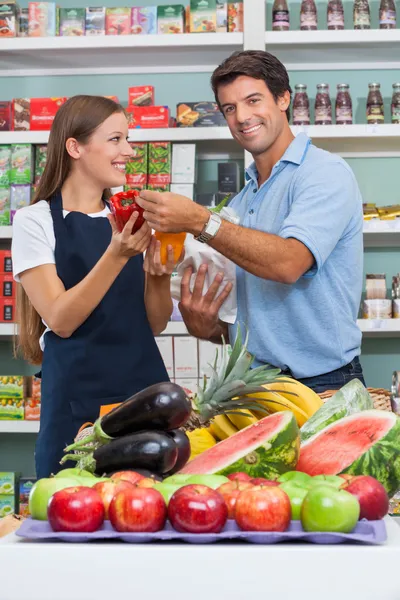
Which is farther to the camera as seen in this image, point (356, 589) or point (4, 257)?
point (4, 257)

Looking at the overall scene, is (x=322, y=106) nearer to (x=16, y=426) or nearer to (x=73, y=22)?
(x=73, y=22)

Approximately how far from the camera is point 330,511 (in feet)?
2.83

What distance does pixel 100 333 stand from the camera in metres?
2.06

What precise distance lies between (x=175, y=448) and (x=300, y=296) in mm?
845

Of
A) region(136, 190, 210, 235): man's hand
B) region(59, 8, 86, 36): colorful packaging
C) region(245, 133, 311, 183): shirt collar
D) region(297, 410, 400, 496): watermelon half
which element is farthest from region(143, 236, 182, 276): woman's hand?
Result: region(59, 8, 86, 36): colorful packaging

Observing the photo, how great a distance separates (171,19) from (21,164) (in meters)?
0.93

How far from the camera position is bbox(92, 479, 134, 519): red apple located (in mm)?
922

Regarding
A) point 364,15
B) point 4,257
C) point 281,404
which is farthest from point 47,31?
point 281,404

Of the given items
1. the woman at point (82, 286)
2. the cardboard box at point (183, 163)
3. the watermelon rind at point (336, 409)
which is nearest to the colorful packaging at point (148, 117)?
the cardboard box at point (183, 163)

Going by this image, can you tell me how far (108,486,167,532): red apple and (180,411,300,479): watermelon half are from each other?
25 centimetres

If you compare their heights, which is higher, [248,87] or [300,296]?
[248,87]

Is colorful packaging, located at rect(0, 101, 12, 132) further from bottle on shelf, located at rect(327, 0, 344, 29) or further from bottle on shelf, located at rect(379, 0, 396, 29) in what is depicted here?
bottle on shelf, located at rect(379, 0, 396, 29)

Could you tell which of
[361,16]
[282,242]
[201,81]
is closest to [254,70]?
[282,242]

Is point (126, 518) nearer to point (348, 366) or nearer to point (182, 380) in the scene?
point (348, 366)
